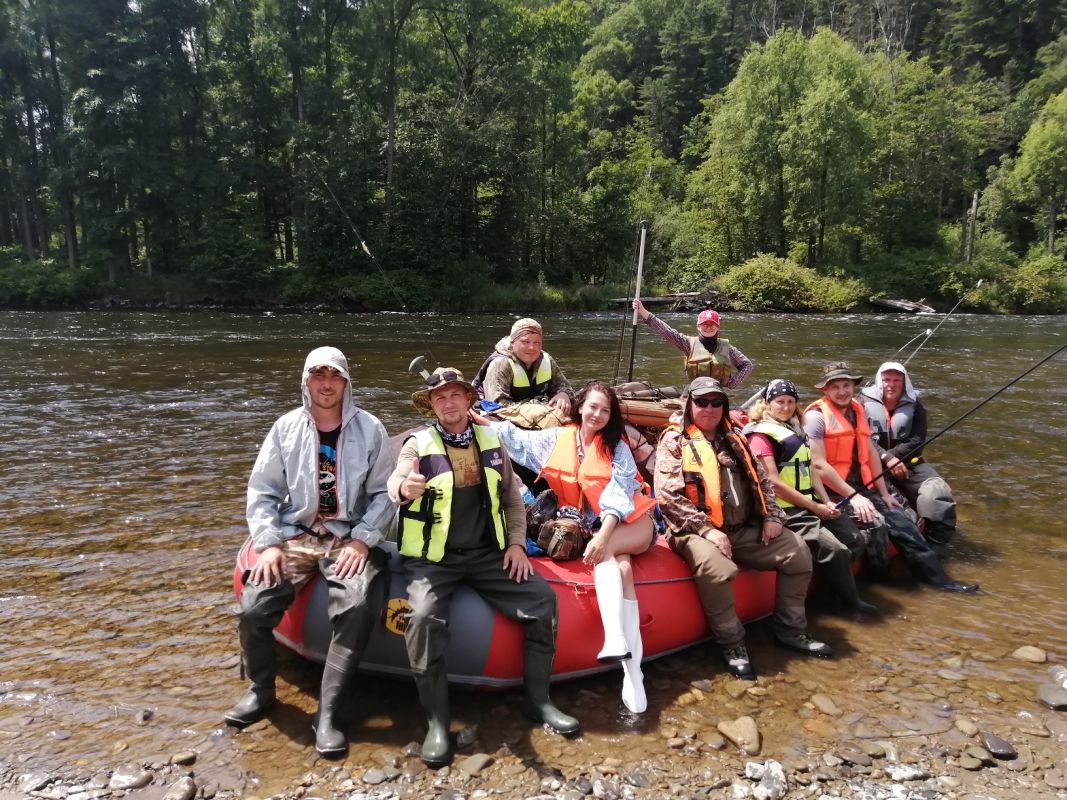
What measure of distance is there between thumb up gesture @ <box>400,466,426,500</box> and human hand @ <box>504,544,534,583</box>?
0.55 meters

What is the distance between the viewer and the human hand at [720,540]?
403 cm

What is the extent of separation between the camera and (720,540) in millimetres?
4043

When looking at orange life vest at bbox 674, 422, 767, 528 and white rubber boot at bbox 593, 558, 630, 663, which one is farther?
orange life vest at bbox 674, 422, 767, 528

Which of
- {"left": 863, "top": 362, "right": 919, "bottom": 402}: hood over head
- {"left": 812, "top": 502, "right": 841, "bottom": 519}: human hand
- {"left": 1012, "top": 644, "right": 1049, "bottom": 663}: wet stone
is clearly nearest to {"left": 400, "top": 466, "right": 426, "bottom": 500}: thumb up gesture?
{"left": 812, "top": 502, "right": 841, "bottom": 519}: human hand

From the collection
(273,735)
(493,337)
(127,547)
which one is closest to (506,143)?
(493,337)

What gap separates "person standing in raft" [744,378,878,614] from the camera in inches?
177

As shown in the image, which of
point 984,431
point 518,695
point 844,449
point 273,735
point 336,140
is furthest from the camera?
point 336,140

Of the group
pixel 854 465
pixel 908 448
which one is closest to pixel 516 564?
pixel 854 465

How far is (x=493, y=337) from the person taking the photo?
19.5 metres

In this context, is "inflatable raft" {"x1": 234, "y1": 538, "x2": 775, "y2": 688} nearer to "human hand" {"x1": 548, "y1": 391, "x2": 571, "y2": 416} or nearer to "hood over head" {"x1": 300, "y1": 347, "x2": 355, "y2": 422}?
"hood over head" {"x1": 300, "y1": 347, "x2": 355, "y2": 422}

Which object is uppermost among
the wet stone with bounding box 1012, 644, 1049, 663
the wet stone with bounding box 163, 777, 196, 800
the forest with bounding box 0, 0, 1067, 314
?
the forest with bounding box 0, 0, 1067, 314

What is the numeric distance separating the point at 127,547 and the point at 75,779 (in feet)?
8.89

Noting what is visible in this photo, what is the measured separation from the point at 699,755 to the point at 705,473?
5.09ft

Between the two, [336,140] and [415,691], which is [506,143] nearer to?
[336,140]
